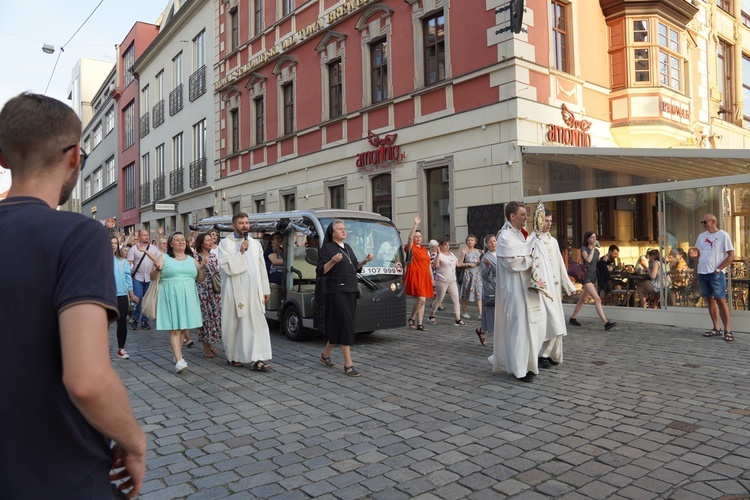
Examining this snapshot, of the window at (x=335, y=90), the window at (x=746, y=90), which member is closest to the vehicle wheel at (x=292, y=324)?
the window at (x=335, y=90)

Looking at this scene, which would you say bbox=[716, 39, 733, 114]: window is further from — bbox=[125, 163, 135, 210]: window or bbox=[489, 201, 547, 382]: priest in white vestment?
bbox=[125, 163, 135, 210]: window

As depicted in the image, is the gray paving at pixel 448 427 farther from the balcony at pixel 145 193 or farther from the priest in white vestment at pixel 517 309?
the balcony at pixel 145 193

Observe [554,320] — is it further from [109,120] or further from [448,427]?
[109,120]

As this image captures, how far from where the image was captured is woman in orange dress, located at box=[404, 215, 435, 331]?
1091 cm

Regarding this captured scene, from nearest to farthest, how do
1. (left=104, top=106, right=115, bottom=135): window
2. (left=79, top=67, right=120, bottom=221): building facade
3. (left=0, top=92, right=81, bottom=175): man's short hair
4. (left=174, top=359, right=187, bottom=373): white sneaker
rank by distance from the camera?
(left=0, top=92, right=81, bottom=175): man's short hair, (left=174, top=359, right=187, bottom=373): white sneaker, (left=79, top=67, right=120, bottom=221): building facade, (left=104, top=106, right=115, bottom=135): window

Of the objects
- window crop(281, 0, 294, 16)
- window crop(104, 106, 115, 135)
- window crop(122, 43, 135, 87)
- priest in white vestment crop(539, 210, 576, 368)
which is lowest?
priest in white vestment crop(539, 210, 576, 368)

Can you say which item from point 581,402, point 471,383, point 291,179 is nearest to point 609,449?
point 581,402

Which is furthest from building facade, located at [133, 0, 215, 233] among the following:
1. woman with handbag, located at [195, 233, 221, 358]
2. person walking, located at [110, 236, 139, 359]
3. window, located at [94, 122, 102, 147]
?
woman with handbag, located at [195, 233, 221, 358]

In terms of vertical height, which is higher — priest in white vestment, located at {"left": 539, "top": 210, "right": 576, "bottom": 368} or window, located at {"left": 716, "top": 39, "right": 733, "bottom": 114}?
window, located at {"left": 716, "top": 39, "right": 733, "bottom": 114}

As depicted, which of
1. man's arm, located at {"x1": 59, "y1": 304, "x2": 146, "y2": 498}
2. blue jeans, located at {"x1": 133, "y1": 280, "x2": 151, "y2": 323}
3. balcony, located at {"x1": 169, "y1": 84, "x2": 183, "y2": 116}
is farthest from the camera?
balcony, located at {"x1": 169, "y1": 84, "x2": 183, "y2": 116}

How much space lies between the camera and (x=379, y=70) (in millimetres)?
17156

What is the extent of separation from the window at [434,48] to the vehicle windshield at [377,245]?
21.9ft

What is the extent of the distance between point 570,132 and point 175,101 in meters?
23.6

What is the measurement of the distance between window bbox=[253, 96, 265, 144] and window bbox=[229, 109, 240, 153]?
1.52m
